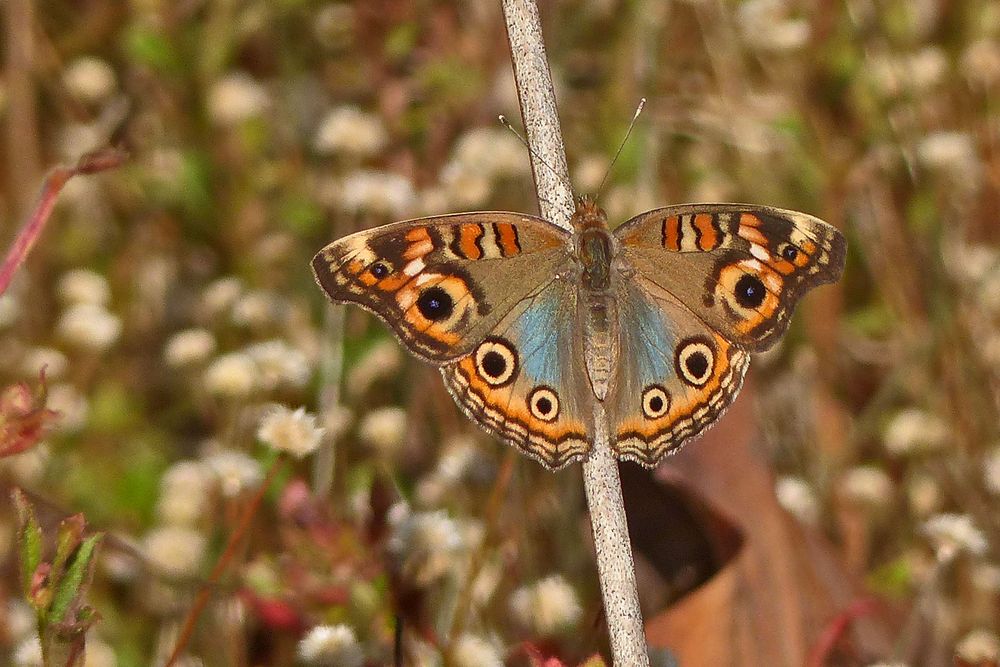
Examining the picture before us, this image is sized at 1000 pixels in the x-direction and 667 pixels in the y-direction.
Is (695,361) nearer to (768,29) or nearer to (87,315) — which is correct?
(87,315)

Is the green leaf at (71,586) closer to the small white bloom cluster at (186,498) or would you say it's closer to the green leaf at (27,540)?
the green leaf at (27,540)

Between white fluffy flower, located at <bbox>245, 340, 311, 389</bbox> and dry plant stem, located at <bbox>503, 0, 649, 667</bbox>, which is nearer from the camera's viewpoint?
dry plant stem, located at <bbox>503, 0, 649, 667</bbox>

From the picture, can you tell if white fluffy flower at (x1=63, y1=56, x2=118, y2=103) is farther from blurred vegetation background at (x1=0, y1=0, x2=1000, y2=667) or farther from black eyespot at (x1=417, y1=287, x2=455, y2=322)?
black eyespot at (x1=417, y1=287, x2=455, y2=322)

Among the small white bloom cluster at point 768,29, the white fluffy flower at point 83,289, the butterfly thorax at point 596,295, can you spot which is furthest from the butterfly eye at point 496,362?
the small white bloom cluster at point 768,29

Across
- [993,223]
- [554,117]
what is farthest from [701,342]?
[993,223]

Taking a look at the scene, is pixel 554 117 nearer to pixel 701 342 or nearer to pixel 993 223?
pixel 701 342

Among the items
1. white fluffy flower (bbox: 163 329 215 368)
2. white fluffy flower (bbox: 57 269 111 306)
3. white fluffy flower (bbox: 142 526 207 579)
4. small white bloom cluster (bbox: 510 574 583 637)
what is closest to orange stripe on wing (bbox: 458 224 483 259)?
small white bloom cluster (bbox: 510 574 583 637)

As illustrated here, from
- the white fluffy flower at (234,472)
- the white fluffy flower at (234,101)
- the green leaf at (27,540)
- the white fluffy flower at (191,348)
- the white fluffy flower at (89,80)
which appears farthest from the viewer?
the white fluffy flower at (89,80)
